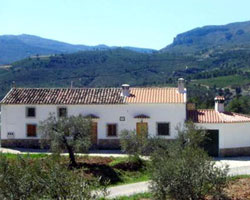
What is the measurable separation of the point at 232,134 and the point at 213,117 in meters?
1.58

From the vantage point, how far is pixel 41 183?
9703 millimetres


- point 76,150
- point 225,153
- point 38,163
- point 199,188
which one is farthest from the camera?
point 225,153

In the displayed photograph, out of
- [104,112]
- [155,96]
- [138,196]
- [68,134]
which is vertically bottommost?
[138,196]

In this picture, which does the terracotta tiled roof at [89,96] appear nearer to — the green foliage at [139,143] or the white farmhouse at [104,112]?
the white farmhouse at [104,112]

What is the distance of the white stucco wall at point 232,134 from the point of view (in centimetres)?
2711

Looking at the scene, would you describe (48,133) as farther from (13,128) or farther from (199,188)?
(199,188)

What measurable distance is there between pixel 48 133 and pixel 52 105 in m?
6.72

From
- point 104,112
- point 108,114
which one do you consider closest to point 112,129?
point 108,114

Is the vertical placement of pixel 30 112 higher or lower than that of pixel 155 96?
lower

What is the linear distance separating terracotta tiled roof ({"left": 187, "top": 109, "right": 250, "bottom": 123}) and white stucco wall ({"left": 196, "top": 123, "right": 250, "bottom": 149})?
257 millimetres

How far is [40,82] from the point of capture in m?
100

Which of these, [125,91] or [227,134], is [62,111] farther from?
[227,134]

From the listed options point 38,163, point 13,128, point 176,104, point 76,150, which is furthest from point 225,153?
point 38,163

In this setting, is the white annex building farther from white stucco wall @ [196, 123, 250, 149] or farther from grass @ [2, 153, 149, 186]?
grass @ [2, 153, 149, 186]
